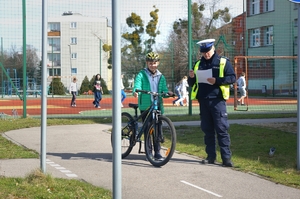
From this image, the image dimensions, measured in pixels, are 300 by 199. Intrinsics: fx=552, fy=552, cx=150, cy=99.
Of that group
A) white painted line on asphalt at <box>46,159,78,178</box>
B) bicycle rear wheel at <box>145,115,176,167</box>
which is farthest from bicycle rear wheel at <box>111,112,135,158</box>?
white painted line on asphalt at <box>46,159,78,178</box>

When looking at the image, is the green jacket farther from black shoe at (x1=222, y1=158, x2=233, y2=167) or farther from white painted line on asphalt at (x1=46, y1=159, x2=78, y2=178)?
white painted line on asphalt at (x1=46, y1=159, x2=78, y2=178)

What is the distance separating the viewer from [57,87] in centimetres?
3067

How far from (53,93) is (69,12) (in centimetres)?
1187

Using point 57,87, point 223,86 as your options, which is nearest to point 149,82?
point 223,86

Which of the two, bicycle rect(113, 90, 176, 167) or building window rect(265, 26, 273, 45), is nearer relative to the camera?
bicycle rect(113, 90, 176, 167)

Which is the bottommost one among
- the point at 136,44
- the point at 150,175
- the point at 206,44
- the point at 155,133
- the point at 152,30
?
the point at 150,175

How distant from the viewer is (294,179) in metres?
7.52

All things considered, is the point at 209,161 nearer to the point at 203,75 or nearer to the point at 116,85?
the point at 203,75

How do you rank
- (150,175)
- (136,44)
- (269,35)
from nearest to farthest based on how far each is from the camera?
(150,175) < (136,44) < (269,35)

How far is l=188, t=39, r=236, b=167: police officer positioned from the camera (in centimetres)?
876

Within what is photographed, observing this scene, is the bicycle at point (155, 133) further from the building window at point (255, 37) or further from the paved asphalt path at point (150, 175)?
the building window at point (255, 37)

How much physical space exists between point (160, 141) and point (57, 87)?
883 inches

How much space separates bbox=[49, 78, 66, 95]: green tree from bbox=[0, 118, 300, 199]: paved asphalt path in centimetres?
1840

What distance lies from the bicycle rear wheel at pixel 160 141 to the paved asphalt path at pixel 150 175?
0.48 feet
